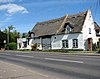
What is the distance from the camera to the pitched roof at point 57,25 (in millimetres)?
51125

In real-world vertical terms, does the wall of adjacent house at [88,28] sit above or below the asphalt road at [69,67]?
above

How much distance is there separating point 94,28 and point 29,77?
136ft

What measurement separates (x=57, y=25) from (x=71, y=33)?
21.5 feet

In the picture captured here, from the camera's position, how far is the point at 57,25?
A: 57406 mm

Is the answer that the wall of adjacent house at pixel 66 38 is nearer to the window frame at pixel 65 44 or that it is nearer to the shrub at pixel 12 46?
the window frame at pixel 65 44

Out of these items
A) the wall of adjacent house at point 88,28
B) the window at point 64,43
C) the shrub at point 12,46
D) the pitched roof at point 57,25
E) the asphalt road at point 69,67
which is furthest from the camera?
the shrub at point 12,46

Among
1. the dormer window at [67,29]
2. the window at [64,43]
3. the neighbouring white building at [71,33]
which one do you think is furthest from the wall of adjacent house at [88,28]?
the window at [64,43]

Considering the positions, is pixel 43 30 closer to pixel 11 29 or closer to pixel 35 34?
pixel 35 34

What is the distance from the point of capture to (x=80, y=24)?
50.3 meters

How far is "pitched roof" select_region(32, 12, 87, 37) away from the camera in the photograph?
51.1m

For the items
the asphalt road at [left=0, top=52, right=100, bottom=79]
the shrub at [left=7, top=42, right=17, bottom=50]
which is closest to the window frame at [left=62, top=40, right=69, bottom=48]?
the shrub at [left=7, top=42, right=17, bottom=50]

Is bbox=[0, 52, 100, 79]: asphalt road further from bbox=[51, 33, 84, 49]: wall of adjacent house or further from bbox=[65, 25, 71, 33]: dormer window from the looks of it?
bbox=[65, 25, 71, 33]: dormer window

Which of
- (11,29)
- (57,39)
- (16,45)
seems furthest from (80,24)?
(11,29)

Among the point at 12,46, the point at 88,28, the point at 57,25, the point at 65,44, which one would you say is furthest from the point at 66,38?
the point at 12,46
